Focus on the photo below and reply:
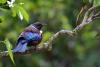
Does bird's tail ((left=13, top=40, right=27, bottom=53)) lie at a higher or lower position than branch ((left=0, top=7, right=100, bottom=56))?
lower

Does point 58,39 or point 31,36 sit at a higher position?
point 31,36

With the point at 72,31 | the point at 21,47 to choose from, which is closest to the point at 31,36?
the point at 21,47

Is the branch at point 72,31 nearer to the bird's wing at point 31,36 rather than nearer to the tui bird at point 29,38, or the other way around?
the tui bird at point 29,38

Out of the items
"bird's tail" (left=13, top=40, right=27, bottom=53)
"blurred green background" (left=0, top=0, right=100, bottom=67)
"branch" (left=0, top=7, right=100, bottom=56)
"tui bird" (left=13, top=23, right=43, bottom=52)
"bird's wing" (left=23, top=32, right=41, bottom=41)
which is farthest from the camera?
"blurred green background" (left=0, top=0, right=100, bottom=67)

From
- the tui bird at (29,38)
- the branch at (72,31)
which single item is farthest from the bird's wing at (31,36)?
the branch at (72,31)

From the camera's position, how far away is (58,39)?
666cm

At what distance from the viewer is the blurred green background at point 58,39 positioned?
22.3 ft

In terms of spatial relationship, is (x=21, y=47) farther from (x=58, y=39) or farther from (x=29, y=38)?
(x=58, y=39)

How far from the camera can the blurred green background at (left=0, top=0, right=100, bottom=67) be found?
22.3 ft

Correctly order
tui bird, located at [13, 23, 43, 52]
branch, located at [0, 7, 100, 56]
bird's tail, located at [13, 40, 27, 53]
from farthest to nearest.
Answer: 1. tui bird, located at [13, 23, 43, 52]
2. bird's tail, located at [13, 40, 27, 53]
3. branch, located at [0, 7, 100, 56]

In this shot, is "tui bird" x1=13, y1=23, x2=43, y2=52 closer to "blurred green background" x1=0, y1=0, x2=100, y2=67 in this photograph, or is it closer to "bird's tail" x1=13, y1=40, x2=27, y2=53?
"bird's tail" x1=13, y1=40, x2=27, y2=53

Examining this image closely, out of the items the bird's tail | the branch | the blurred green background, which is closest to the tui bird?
the bird's tail

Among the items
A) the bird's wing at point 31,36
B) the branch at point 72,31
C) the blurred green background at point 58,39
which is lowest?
the blurred green background at point 58,39

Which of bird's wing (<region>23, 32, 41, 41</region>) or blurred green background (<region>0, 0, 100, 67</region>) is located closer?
bird's wing (<region>23, 32, 41, 41</region>)
